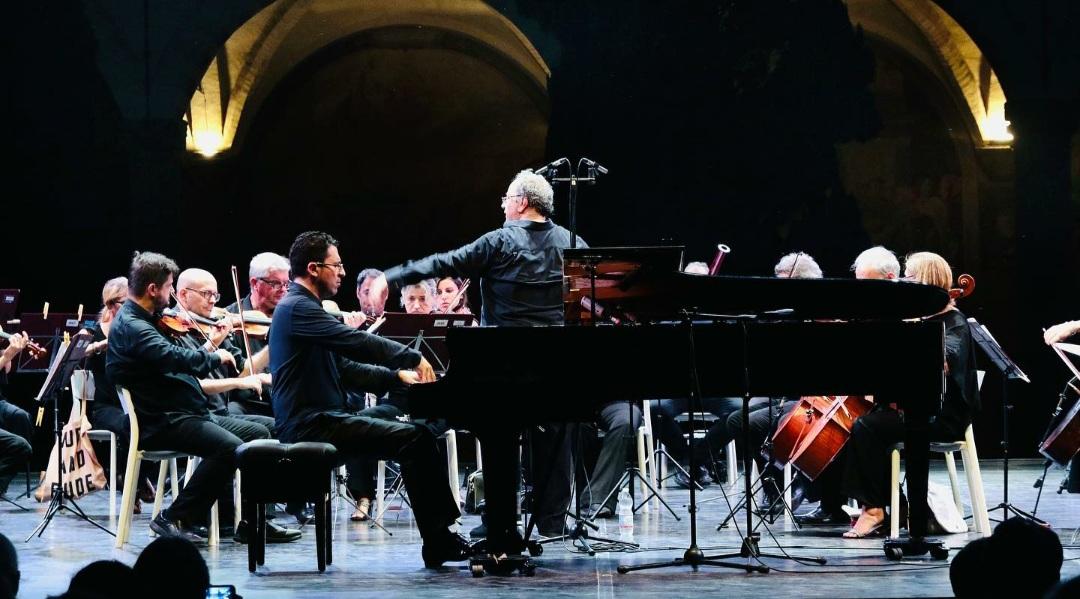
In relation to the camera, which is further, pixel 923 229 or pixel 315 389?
pixel 923 229

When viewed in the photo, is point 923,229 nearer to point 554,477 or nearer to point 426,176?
point 426,176

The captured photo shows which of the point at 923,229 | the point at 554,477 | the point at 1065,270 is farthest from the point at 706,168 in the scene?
the point at 554,477

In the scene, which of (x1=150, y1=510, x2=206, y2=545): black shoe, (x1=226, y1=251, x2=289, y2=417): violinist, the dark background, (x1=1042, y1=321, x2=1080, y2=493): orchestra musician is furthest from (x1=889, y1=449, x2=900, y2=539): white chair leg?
the dark background

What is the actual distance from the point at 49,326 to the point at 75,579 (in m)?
4.84

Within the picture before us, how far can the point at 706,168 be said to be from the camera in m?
8.73

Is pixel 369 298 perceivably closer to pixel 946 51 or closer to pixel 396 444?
pixel 396 444

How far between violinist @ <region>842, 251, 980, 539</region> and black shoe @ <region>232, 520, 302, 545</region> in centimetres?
243

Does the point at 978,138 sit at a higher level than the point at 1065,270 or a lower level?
higher

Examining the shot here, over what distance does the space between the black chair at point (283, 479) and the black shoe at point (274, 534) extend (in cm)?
83

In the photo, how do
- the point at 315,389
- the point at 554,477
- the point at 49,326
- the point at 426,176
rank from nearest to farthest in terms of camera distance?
the point at 315,389, the point at 554,477, the point at 49,326, the point at 426,176

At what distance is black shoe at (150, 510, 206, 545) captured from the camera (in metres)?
5.44

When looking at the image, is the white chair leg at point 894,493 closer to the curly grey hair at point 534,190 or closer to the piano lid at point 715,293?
the piano lid at point 715,293

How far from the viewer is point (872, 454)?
546 centimetres

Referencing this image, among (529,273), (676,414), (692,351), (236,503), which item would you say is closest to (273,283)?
(236,503)
